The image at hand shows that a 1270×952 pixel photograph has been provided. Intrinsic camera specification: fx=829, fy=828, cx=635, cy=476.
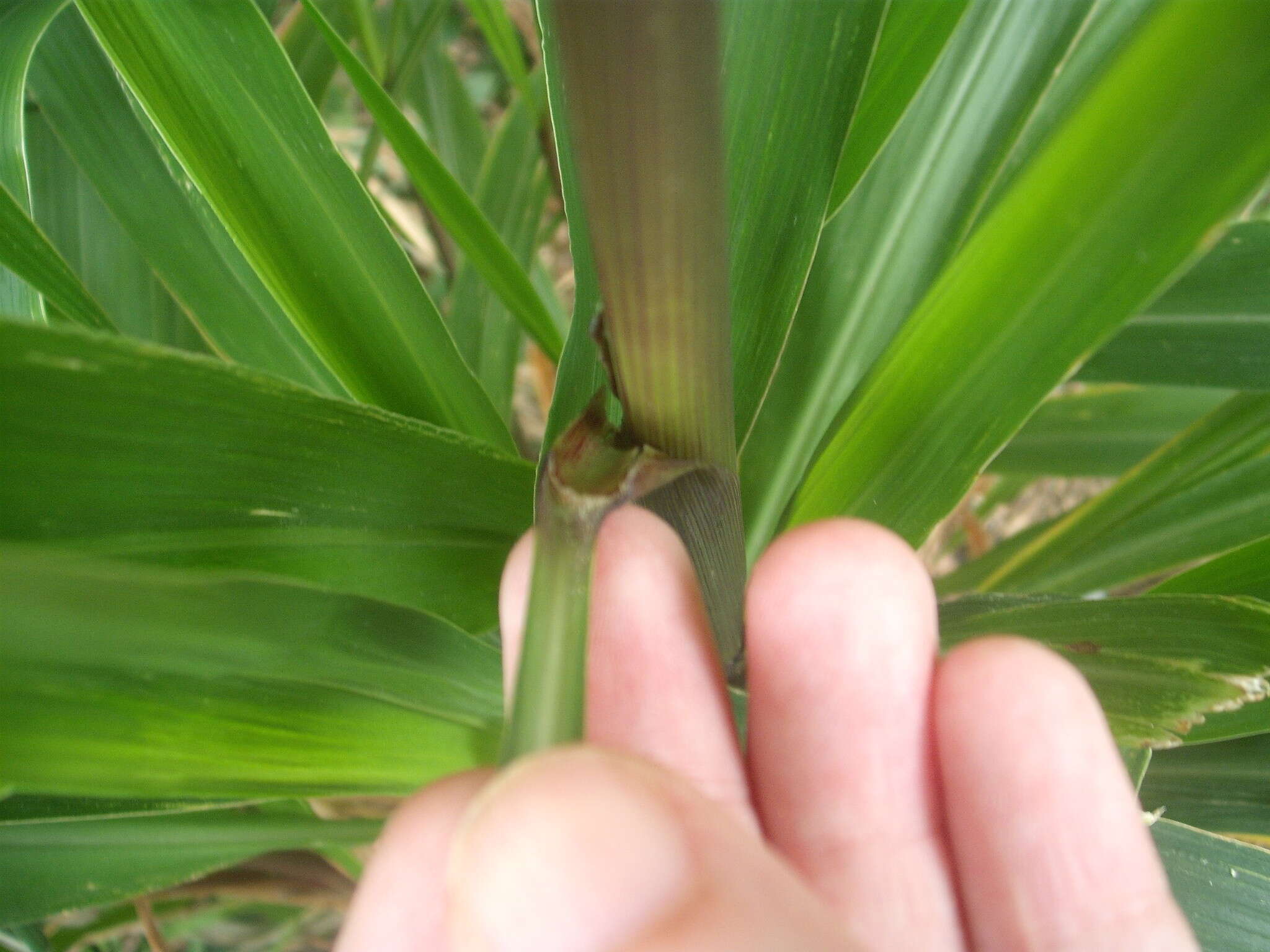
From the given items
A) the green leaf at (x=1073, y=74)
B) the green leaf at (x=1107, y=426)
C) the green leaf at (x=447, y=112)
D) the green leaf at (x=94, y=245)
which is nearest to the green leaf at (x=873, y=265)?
the green leaf at (x=1073, y=74)

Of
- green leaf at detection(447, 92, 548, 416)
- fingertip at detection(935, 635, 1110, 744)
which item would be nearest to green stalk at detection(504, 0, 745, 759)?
fingertip at detection(935, 635, 1110, 744)

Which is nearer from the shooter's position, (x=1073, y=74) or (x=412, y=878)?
(x=412, y=878)

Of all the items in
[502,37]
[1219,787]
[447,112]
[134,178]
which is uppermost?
[447,112]

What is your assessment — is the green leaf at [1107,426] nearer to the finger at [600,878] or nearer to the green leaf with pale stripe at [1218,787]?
the green leaf with pale stripe at [1218,787]

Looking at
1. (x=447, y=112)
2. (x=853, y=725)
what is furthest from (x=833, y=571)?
(x=447, y=112)

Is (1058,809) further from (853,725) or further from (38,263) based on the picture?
(38,263)

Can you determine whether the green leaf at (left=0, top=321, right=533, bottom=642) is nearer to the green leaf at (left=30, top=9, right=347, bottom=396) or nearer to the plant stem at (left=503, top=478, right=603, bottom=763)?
the plant stem at (left=503, top=478, right=603, bottom=763)

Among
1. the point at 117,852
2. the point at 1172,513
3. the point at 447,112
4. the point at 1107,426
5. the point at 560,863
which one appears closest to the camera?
the point at 560,863
